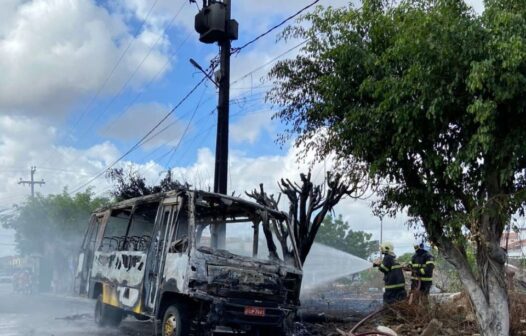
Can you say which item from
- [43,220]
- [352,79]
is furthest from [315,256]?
[43,220]

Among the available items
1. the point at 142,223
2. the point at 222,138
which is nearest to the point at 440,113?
the point at 142,223

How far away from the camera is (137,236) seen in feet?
32.0

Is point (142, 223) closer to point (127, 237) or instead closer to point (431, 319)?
point (127, 237)

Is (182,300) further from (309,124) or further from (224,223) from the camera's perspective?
(309,124)

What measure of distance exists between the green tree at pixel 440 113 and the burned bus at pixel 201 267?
1.99m

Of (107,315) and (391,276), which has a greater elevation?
(391,276)

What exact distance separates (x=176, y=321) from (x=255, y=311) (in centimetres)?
113

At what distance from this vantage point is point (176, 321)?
24.9 ft

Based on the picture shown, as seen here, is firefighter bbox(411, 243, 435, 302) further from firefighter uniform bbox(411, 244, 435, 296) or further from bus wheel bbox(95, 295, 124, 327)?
bus wheel bbox(95, 295, 124, 327)

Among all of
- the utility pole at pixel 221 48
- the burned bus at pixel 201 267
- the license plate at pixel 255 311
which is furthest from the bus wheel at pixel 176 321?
the utility pole at pixel 221 48

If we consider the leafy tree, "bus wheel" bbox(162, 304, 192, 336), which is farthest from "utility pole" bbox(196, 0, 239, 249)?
the leafy tree

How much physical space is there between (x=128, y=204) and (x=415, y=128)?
5.58 metres

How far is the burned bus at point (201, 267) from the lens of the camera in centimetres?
735

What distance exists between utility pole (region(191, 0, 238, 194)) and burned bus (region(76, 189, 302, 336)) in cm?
344
